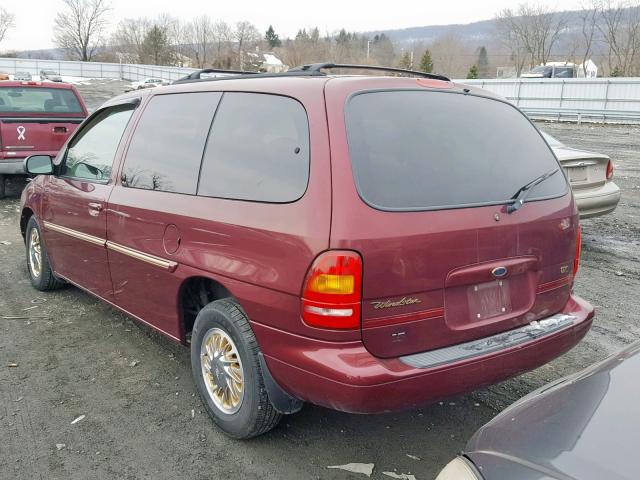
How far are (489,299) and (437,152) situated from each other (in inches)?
28.7

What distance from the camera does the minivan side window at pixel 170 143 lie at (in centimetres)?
326

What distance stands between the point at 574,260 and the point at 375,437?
1.44 metres

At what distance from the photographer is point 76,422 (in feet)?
10.6

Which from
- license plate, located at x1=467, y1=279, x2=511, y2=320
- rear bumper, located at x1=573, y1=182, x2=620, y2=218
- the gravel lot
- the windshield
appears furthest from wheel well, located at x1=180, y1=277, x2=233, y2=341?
the windshield

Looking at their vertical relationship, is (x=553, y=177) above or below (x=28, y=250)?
above

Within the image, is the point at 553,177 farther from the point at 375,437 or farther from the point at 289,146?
the point at 375,437

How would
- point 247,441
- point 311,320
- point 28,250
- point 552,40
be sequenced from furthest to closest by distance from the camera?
point 552,40 < point 28,250 < point 247,441 < point 311,320

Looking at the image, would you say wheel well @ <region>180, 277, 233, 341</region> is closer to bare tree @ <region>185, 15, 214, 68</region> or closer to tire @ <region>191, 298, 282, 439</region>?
tire @ <region>191, 298, 282, 439</region>

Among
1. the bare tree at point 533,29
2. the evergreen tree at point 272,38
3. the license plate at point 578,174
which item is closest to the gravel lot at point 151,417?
the license plate at point 578,174

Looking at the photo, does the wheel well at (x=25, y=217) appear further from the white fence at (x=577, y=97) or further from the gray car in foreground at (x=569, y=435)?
the white fence at (x=577, y=97)

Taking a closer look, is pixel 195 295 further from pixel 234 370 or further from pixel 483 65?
pixel 483 65

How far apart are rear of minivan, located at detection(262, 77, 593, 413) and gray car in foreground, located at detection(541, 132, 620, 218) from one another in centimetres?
369

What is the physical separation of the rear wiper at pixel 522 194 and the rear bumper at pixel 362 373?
650 millimetres

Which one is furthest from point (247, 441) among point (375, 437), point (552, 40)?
point (552, 40)
